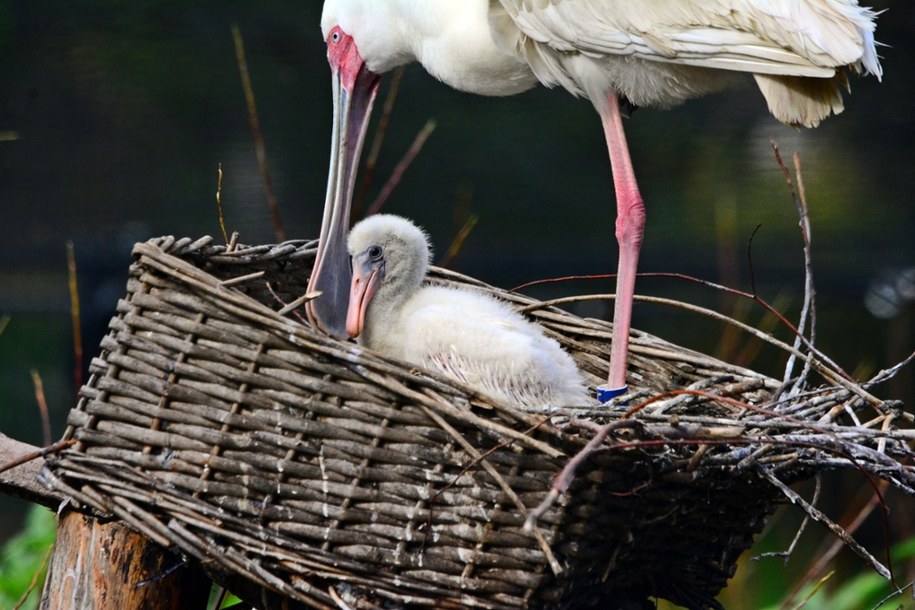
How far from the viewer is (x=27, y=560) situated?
397 cm

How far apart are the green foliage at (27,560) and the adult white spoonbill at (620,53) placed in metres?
1.38

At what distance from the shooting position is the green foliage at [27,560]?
3.80 m

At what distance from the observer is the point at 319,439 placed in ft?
7.10

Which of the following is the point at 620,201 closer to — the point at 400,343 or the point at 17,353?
the point at 400,343

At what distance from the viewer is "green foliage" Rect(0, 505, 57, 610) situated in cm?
380

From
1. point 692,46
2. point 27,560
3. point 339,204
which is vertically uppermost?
point 692,46

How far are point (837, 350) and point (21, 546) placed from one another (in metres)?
4.03

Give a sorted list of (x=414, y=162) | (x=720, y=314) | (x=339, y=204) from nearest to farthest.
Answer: (x=720, y=314) < (x=339, y=204) < (x=414, y=162)

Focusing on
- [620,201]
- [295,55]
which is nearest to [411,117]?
[295,55]

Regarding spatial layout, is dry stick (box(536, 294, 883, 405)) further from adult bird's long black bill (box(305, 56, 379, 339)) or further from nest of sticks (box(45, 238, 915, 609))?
adult bird's long black bill (box(305, 56, 379, 339))

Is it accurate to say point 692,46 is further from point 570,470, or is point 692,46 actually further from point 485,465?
point 570,470

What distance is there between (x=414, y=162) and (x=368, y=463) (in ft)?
9.41

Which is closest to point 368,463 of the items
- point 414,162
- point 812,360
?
point 812,360

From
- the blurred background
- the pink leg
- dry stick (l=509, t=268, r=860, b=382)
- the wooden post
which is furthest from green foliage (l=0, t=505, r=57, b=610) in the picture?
the pink leg
